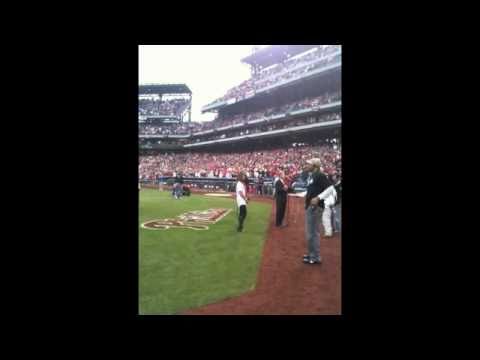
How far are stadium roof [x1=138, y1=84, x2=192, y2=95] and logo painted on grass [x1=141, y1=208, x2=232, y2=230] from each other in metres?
40.4

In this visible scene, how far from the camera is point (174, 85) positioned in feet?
154

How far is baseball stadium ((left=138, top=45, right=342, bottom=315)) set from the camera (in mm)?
4164

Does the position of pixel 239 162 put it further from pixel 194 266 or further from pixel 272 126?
pixel 194 266

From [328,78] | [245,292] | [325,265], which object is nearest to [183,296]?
[245,292]

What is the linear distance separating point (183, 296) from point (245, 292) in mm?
927

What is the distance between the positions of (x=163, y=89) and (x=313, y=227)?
47.3m

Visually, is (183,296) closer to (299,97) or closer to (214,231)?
(214,231)

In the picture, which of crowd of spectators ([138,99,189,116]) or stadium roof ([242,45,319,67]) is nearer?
stadium roof ([242,45,319,67])

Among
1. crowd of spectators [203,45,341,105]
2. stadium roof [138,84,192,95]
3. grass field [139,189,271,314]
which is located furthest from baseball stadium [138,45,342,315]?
stadium roof [138,84,192,95]

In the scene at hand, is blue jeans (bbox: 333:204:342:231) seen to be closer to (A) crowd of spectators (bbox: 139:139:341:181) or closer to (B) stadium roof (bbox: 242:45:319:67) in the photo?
(A) crowd of spectators (bbox: 139:139:341:181)

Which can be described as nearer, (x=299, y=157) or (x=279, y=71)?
(x=299, y=157)

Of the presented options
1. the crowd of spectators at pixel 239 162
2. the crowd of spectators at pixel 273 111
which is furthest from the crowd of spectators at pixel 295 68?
the crowd of spectators at pixel 239 162

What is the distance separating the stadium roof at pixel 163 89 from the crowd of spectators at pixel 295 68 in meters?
9.80

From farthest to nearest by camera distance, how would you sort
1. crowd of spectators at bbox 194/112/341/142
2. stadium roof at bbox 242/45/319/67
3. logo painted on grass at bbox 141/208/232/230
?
stadium roof at bbox 242/45/319/67 < crowd of spectators at bbox 194/112/341/142 < logo painted on grass at bbox 141/208/232/230
